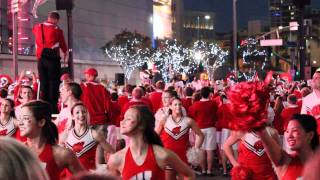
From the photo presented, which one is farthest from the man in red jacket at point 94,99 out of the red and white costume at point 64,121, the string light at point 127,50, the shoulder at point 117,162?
the string light at point 127,50

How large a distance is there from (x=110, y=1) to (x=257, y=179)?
51142 millimetres

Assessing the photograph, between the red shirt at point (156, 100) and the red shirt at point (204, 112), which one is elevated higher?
the red shirt at point (156, 100)

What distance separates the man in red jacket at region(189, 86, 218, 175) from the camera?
44.1 feet

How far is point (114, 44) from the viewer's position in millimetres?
52031

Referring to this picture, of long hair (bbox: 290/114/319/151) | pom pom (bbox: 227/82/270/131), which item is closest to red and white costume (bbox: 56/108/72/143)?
long hair (bbox: 290/114/319/151)

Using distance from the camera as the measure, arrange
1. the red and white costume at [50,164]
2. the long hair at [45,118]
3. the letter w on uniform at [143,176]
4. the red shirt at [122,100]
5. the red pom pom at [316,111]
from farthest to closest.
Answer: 1. the red shirt at [122,100]
2. the red pom pom at [316,111]
3. the long hair at [45,118]
4. the red and white costume at [50,164]
5. the letter w on uniform at [143,176]

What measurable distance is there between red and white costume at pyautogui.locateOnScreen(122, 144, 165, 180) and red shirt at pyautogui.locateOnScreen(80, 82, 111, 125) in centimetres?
555

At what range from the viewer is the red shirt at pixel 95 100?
35.5 ft

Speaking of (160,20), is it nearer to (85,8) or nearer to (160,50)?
(160,50)

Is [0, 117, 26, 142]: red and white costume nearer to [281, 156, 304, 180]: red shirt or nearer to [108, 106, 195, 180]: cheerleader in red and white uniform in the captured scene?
[108, 106, 195, 180]: cheerleader in red and white uniform

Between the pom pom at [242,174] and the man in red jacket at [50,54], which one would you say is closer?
the pom pom at [242,174]

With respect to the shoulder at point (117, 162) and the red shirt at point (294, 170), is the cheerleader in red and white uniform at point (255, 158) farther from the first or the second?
the red shirt at point (294, 170)

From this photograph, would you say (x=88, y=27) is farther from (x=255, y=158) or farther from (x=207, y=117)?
(x=255, y=158)

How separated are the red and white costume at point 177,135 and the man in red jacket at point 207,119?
3280 millimetres
